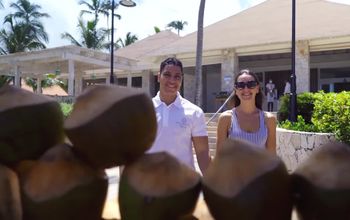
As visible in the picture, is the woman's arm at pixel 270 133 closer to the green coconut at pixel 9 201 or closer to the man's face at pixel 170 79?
the man's face at pixel 170 79

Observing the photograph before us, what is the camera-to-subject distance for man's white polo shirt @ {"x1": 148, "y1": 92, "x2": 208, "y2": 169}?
9.14 ft

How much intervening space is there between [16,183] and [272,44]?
18.8m

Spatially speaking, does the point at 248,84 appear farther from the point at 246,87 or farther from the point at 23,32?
the point at 23,32

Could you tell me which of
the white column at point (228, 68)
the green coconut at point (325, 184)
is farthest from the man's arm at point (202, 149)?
the white column at point (228, 68)

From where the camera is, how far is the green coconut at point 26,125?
4.35ft

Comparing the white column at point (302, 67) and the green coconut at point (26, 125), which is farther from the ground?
the white column at point (302, 67)

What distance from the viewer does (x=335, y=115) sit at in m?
8.36

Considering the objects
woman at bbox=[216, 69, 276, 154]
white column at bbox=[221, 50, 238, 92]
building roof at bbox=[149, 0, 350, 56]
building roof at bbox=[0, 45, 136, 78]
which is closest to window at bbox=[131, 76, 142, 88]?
building roof at bbox=[0, 45, 136, 78]

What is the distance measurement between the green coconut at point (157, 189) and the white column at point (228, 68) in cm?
2044

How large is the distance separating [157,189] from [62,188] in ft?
0.83

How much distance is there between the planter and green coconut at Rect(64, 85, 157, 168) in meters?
7.35

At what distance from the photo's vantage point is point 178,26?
202ft

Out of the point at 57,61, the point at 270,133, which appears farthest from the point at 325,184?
the point at 57,61

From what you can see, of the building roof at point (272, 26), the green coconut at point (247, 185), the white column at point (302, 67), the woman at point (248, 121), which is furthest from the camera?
the white column at point (302, 67)
